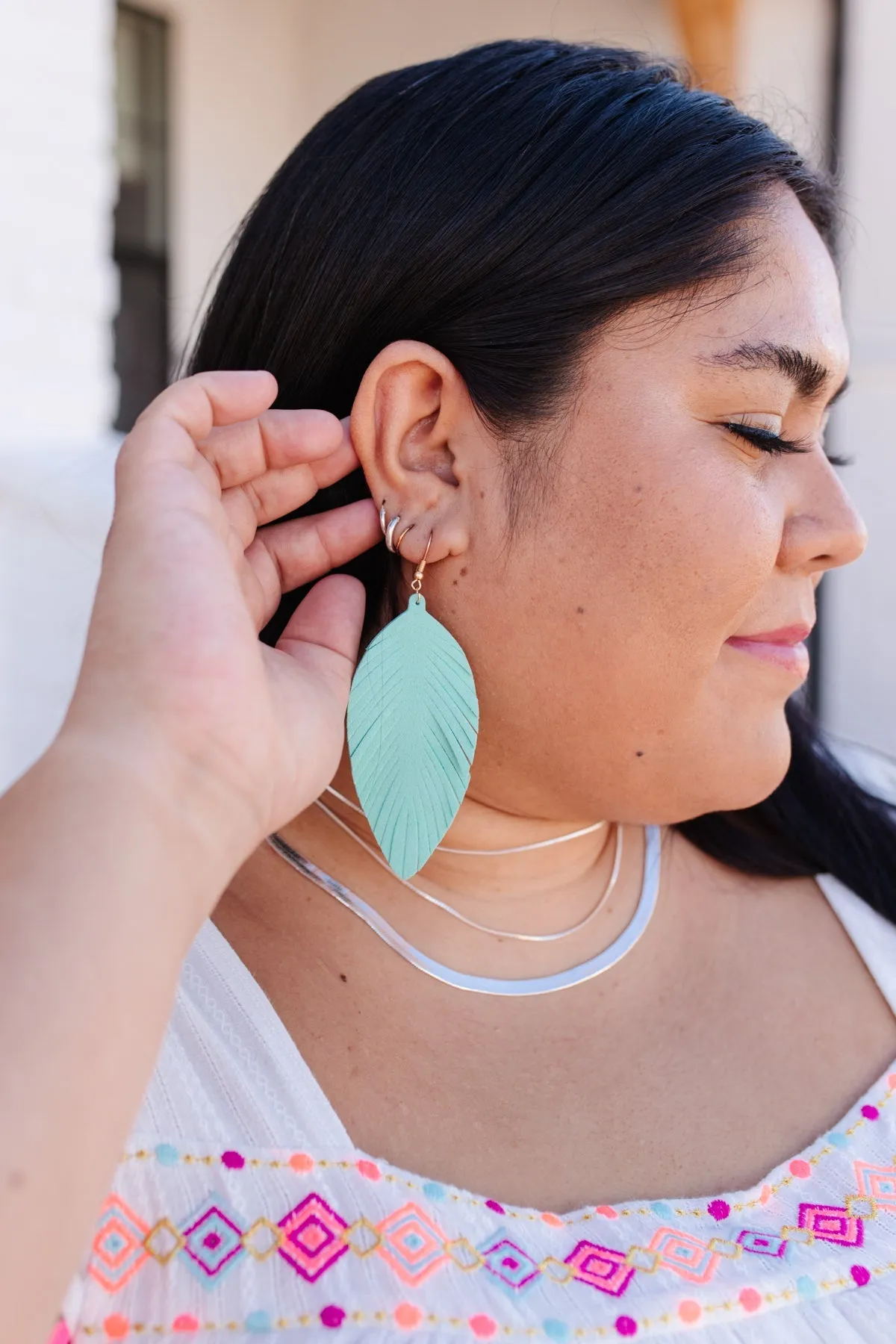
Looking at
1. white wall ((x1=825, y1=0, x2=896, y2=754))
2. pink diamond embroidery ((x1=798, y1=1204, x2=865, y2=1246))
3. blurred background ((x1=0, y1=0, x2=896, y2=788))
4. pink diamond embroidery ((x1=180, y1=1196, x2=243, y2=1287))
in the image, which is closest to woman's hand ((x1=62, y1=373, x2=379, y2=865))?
pink diamond embroidery ((x1=180, y1=1196, x2=243, y2=1287))

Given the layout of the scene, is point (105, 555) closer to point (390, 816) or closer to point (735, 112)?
point (390, 816)

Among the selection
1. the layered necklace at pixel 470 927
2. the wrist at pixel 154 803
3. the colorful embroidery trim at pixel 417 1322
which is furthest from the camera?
the layered necklace at pixel 470 927

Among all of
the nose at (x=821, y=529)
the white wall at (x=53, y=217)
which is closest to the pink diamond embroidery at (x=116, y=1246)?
the nose at (x=821, y=529)

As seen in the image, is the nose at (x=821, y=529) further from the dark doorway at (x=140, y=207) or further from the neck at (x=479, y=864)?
the dark doorway at (x=140, y=207)

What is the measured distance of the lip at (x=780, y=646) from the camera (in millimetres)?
1368

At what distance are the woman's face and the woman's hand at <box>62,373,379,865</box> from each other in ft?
0.40

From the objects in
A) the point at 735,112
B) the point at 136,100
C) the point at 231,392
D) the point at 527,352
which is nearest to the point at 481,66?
the point at 735,112

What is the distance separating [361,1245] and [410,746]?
1.62 feet

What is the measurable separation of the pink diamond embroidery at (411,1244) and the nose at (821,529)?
0.80 m

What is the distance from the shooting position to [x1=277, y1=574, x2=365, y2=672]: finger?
4.25ft

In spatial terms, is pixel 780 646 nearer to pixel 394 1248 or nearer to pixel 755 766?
pixel 755 766

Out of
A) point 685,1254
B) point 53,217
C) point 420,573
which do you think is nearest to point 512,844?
point 420,573

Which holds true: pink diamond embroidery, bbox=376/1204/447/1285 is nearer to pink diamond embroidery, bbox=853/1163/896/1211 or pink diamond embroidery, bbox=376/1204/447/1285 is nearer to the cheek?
pink diamond embroidery, bbox=853/1163/896/1211

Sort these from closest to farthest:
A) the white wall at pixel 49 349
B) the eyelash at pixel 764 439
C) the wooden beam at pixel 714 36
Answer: the eyelash at pixel 764 439
the white wall at pixel 49 349
the wooden beam at pixel 714 36
